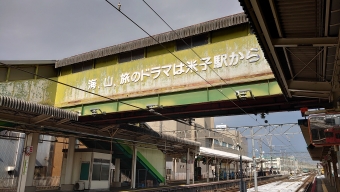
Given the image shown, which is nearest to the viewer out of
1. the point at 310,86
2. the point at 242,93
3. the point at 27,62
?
the point at 310,86

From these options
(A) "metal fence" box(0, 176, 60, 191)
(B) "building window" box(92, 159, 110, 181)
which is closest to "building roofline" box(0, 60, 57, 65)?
(B) "building window" box(92, 159, 110, 181)

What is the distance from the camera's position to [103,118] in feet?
55.6

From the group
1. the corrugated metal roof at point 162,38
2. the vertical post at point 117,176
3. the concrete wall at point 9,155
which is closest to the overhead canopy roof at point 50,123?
the corrugated metal roof at point 162,38

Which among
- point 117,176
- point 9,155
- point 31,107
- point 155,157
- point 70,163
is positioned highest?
point 31,107

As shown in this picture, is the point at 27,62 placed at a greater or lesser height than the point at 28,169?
greater

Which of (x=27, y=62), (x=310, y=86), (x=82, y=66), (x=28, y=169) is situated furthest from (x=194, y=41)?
(x=28, y=169)

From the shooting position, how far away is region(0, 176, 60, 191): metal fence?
2164 centimetres

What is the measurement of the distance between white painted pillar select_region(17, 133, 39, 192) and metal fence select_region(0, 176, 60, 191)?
19.3 ft

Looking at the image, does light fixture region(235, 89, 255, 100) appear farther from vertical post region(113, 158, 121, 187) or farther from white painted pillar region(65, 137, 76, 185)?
vertical post region(113, 158, 121, 187)

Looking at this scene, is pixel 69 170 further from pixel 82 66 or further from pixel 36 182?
pixel 82 66

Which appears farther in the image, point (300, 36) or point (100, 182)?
point (100, 182)

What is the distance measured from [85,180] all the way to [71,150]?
2367mm

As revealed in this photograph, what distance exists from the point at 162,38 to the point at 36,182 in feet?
60.1

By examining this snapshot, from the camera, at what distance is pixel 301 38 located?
6035mm
